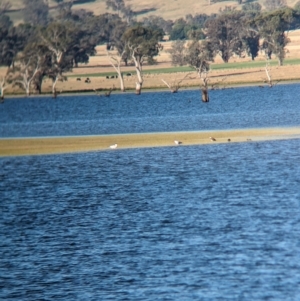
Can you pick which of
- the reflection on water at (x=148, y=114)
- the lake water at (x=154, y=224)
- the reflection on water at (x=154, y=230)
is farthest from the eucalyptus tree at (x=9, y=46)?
the reflection on water at (x=154, y=230)

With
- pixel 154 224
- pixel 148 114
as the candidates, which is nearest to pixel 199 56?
pixel 148 114

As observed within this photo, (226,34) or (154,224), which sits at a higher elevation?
(154,224)

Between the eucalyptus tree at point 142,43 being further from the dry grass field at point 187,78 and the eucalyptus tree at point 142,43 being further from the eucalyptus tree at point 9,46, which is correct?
the eucalyptus tree at point 9,46

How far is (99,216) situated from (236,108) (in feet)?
192

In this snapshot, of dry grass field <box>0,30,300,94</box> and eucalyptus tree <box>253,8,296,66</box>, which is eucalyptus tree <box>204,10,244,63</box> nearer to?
dry grass field <box>0,30,300,94</box>

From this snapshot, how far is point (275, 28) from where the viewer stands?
15738 cm

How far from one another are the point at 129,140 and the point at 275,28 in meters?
109

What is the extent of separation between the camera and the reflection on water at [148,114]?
206 feet

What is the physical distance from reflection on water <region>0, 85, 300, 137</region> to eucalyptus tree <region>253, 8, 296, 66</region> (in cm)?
3644

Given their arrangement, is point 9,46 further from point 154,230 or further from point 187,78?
point 154,230

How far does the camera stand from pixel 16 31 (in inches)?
7210

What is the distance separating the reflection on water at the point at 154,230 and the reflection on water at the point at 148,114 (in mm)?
22474

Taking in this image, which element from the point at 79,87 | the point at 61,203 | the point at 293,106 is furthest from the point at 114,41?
the point at 61,203

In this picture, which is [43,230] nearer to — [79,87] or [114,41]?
[79,87]
